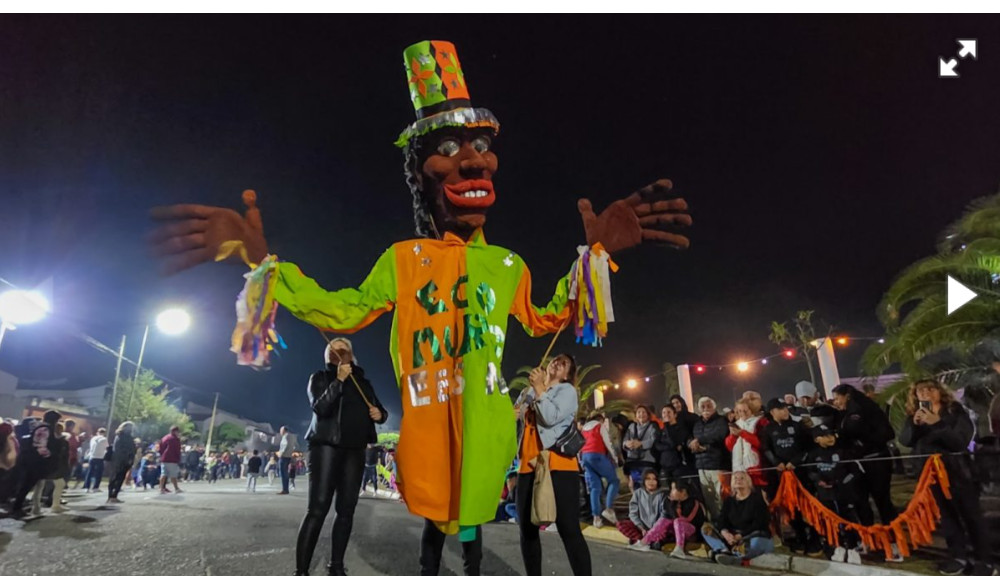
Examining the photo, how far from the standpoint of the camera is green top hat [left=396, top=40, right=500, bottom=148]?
2.88 metres

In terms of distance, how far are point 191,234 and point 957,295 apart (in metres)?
9.60

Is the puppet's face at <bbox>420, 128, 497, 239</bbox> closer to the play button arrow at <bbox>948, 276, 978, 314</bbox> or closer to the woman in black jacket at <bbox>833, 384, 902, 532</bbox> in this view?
the woman in black jacket at <bbox>833, 384, 902, 532</bbox>

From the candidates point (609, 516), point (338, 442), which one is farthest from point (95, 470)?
point (338, 442)

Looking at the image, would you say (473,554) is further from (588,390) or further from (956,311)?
(588,390)

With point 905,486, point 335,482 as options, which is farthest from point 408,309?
point 905,486

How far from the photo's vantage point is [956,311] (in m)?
7.86

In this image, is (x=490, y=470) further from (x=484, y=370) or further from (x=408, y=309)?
(x=408, y=309)

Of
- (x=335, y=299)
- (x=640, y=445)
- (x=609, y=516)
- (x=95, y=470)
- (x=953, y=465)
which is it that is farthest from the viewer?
(x=95, y=470)

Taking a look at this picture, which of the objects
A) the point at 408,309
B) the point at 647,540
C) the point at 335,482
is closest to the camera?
the point at 408,309

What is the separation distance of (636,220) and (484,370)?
1.16 metres

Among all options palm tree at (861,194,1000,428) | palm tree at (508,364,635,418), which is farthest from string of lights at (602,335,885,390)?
palm tree at (861,194,1000,428)

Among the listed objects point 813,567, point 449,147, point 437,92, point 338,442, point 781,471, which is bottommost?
point 813,567

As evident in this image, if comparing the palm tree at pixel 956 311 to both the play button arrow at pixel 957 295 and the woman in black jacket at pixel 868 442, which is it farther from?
the woman in black jacket at pixel 868 442

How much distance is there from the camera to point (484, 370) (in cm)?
253
